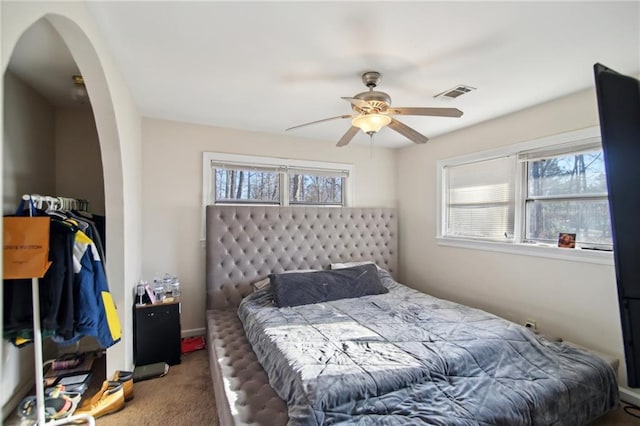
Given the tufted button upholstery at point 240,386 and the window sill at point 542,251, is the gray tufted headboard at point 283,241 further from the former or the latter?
the window sill at point 542,251

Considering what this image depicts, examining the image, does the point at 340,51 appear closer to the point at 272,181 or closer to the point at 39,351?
the point at 272,181

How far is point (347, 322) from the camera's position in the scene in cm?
252

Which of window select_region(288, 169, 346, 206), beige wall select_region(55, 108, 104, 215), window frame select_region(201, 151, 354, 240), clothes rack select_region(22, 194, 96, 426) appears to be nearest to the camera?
clothes rack select_region(22, 194, 96, 426)

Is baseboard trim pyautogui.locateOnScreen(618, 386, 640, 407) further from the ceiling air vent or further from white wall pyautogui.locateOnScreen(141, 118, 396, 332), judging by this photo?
white wall pyautogui.locateOnScreen(141, 118, 396, 332)

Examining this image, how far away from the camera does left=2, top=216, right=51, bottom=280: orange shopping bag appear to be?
5.09 feet

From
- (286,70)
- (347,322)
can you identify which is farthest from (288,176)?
(347,322)

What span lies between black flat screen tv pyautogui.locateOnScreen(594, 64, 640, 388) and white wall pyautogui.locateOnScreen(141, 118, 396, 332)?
3461 mm

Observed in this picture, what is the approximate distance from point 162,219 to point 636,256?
3542mm

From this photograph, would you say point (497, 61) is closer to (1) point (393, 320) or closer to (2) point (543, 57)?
(2) point (543, 57)

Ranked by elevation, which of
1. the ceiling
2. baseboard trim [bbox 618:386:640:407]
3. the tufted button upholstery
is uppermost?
the ceiling

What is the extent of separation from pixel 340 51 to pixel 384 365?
1.98 meters

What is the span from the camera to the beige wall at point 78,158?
115 inches

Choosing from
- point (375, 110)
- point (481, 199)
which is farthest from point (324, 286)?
point (481, 199)

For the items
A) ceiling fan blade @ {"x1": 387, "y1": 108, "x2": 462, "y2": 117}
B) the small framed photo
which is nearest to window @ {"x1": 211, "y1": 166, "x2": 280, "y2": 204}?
ceiling fan blade @ {"x1": 387, "y1": 108, "x2": 462, "y2": 117}
